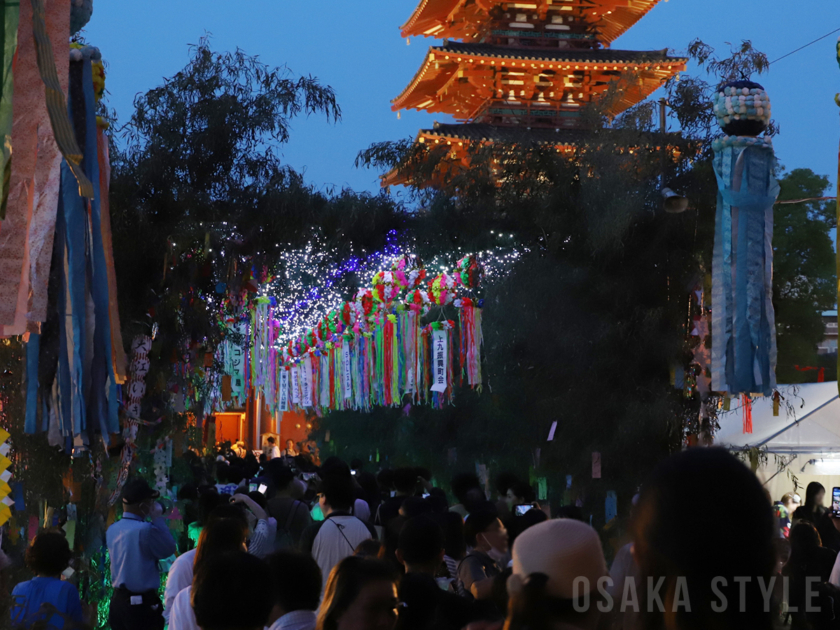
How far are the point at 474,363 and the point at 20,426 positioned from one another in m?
6.37

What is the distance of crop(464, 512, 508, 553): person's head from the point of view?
15.2 feet

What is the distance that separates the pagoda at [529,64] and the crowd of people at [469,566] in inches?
517

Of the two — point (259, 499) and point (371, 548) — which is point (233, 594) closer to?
point (371, 548)

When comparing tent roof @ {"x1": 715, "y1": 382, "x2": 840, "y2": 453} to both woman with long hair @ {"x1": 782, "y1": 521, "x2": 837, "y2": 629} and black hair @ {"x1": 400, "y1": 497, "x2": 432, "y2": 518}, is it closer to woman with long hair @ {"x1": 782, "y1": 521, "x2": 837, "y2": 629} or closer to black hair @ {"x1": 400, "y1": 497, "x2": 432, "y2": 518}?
woman with long hair @ {"x1": 782, "y1": 521, "x2": 837, "y2": 629}

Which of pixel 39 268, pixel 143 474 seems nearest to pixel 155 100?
pixel 143 474

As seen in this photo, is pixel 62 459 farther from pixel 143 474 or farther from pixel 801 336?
pixel 801 336

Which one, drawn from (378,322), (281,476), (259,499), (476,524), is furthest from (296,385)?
(476,524)

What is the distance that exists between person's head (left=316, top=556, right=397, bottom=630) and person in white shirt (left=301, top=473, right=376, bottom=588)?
2.08 m

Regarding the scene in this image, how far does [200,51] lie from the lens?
361 inches

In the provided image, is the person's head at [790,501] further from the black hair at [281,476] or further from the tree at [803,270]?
the tree at [803,270]

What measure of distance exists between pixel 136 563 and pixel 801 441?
27.4 ft

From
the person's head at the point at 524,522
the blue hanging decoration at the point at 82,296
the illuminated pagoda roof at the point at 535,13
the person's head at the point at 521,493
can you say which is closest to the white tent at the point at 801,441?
the person's head at the point at 521,493

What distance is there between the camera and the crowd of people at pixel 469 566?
1.50 meters

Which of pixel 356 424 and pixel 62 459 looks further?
pixel 356 424
